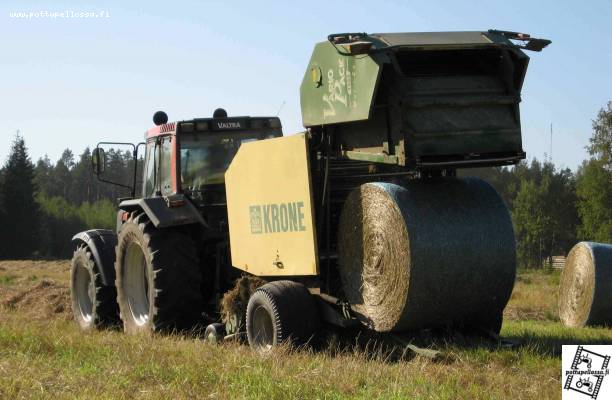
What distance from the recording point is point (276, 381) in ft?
21.4

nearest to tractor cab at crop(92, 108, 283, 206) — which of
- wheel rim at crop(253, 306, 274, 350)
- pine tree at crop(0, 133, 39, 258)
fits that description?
wheel rim at crop(253, 306, 274, 350)

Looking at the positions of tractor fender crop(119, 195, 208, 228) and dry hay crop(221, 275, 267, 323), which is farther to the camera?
tractor fender crop(119, 195, 208, 228)

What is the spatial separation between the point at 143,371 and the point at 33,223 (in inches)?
2135

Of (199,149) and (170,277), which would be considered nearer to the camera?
(170,277)

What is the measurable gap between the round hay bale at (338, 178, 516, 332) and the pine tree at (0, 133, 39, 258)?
52184mm

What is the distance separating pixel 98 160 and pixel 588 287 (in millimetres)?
8171

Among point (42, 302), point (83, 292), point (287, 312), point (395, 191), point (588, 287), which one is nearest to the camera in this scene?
point (395, 191)

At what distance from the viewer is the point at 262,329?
355 inches

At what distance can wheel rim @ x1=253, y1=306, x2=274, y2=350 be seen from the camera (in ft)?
29.1

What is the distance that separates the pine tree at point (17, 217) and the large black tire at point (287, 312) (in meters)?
51.2

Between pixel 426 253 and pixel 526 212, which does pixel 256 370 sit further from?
pixel 526 212

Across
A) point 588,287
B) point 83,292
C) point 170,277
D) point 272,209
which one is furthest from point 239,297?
point 588,287

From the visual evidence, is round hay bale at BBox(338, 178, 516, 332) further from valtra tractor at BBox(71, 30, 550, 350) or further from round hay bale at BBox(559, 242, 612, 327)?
round hay bale at BBox(559, 242, 612, 327)

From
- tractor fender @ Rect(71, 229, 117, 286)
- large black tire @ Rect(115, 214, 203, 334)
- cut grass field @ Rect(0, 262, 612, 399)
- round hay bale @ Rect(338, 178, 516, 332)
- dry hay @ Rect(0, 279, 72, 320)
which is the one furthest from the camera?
dry hay @ Rect(0, 279, 72, 320)
